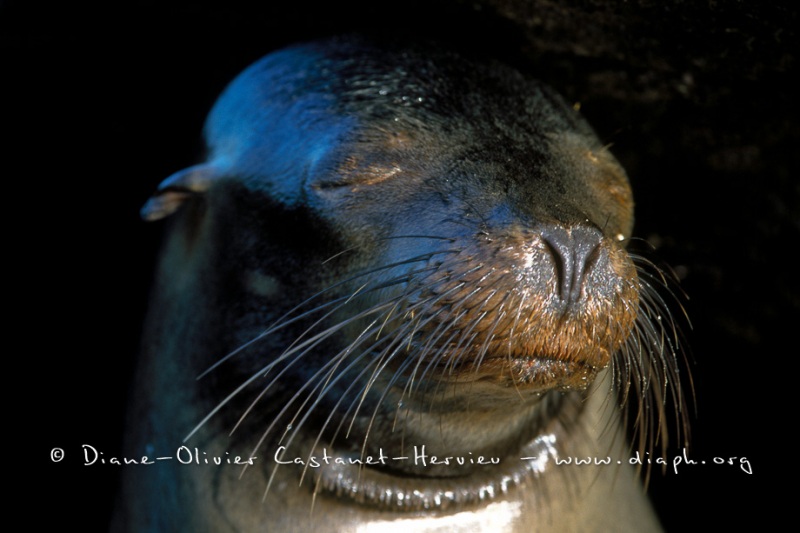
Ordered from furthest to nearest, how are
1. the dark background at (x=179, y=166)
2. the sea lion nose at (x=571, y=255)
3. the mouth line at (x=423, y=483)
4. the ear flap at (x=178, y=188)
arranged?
the dark background at (x=179, y=166), the ear flap at (x=178, y=188), the mouth line at (x=423, y=483), the sea lion nose at (x=571, y=255)

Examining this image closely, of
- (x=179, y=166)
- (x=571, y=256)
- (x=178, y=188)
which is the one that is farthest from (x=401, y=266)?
(x=179, y=166)

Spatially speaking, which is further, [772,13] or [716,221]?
[716,221]

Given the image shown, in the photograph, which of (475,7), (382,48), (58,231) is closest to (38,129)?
(58,231)

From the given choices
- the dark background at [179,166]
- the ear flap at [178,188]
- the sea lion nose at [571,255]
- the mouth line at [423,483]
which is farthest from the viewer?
the dark background at [179,166]

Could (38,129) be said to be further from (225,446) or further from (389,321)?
(389,321)

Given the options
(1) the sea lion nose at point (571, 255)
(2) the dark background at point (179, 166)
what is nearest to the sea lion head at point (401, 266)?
(1) the sea lion nose at point (571, 255)

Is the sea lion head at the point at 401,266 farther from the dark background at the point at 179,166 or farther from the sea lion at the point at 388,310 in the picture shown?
the dark background at the point at 179,166

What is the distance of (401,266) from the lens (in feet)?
7.10

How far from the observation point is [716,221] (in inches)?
146

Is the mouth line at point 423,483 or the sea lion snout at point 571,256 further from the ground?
the sea lion snout at point 571,256

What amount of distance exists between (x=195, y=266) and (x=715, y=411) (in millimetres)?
2506

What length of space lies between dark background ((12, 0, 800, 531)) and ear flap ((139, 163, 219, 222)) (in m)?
0.28

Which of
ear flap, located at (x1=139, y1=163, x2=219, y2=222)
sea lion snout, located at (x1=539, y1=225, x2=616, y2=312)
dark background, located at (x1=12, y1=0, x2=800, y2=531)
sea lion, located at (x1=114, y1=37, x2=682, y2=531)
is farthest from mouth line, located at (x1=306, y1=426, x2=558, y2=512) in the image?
dark background, located at (x1=12, y1=0, x2=800, y2=531)

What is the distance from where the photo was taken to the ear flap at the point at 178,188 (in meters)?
2.68
